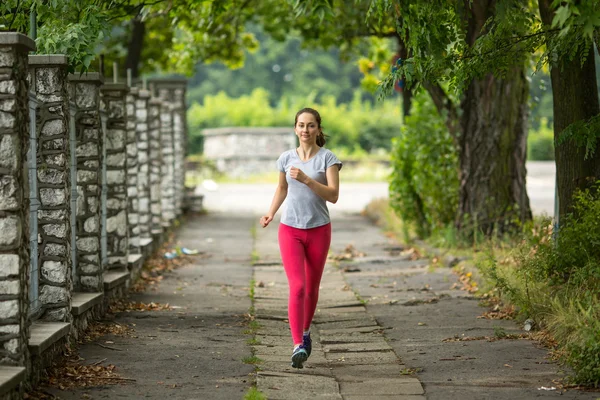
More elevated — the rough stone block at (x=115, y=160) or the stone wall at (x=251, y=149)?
the rough stone block at (x=115, y=160)

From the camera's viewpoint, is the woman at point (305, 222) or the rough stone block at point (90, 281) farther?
the rough stone block at point (90, 281)

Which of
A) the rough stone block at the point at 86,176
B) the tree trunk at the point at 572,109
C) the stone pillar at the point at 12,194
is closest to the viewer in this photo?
the stone pillar at the point at 12,194

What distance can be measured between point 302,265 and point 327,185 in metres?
0.60

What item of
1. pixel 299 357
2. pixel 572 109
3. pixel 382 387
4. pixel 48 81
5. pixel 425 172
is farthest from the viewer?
pixel 425 172

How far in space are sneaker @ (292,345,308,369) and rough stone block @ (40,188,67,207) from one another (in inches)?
82.1

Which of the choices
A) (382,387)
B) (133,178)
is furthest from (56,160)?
(133,178)

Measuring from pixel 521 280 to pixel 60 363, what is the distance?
172 inches

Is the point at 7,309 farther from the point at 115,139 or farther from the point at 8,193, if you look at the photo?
the point at 115,139

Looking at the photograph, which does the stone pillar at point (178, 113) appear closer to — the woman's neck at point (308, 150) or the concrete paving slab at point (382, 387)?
the woman's neck at point (308, 150)

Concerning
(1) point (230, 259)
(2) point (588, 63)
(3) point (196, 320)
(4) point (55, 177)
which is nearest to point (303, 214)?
(4) point (55, 177)

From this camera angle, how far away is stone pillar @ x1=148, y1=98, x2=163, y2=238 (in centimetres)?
1659

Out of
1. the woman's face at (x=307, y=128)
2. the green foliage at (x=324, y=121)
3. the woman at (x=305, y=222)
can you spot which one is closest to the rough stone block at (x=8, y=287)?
the woman at (x=305, y=222)

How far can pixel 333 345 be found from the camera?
888 centimetres

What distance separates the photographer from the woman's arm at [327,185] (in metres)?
7.45
